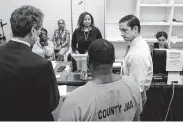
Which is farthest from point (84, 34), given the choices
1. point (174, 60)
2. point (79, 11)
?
point (174, 60)

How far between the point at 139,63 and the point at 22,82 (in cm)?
108

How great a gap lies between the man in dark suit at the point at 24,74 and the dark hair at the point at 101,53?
0.96 ft

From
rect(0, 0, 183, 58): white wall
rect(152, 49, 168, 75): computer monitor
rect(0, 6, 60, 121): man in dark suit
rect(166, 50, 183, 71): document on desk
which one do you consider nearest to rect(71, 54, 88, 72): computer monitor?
rect(152, 49, 168, 75): computer monitor

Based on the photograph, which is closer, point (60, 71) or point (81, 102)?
point (81, 102)

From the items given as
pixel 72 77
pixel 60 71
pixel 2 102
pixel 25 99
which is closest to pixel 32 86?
pixel 25 99

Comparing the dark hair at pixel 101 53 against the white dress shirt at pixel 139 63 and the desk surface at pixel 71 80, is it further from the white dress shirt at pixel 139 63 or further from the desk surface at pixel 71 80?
the desk surface at pixel 71 80

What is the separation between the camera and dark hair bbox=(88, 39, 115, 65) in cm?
117

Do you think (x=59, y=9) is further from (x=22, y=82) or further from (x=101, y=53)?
(x=101, y=53)

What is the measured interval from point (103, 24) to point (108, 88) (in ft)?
13.7

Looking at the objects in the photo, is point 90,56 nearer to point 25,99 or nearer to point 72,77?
point 25,99

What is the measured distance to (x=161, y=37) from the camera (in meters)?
3.77

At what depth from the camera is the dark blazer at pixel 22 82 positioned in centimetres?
125

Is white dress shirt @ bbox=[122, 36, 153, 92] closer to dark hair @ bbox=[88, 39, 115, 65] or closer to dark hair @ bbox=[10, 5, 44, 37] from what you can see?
dark hair @ bbox=[88, 39, 115, 65]

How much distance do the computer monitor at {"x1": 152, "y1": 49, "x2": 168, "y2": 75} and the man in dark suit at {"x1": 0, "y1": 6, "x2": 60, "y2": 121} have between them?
64.1 inches
